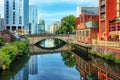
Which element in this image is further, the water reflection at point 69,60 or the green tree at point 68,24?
the green tree at point 68,24

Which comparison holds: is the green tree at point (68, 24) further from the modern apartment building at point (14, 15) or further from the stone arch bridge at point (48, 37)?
the modern apartment building at point (14, 15)

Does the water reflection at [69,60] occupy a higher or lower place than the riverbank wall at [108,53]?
lower

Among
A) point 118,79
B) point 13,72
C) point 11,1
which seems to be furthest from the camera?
point 11,1

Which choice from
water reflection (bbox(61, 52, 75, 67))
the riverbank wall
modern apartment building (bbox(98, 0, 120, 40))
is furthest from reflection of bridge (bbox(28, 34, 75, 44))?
the riverbank wall

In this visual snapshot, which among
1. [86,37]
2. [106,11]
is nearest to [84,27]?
[86,37]

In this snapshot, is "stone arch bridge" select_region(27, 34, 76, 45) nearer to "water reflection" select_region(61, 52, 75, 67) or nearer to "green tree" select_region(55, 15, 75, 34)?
"green tree" select_region(55, 15, 75, 34)

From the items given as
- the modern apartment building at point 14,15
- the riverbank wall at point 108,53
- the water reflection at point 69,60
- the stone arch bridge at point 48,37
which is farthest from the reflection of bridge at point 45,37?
the riverbank wall at point 108,53

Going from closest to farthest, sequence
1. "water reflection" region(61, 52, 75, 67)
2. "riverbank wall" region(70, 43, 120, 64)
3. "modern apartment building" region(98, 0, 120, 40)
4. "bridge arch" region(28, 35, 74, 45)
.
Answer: "riverbank wall" region(70, 43, 120, 64) < "water reflection" region(61, 52, 75, 67) < "modern apartment building" region(98, 0, 120, 40) < "bridge arch" region(28, 35, 74, 45)

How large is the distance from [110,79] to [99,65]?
1161cm

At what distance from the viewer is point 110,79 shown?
33219 mm

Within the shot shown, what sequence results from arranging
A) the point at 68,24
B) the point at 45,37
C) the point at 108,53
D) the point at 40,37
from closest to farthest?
the point at 108,53
the point at 40,37
the point at 45,37
the point at 68,24

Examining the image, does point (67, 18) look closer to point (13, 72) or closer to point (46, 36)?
point (46, 36)

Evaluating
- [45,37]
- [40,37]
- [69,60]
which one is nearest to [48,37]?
[45,37]

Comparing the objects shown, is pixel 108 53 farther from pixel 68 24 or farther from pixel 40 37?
pixel 68 24
